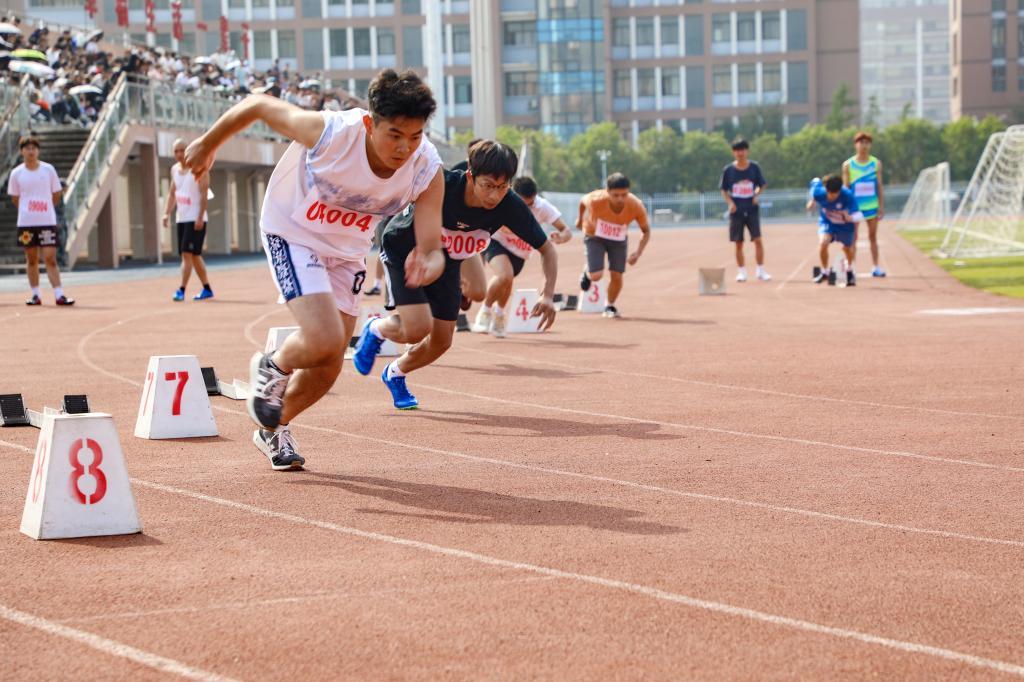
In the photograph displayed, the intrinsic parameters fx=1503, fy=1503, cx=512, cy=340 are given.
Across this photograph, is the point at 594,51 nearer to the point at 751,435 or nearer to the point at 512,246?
the point at 512,246

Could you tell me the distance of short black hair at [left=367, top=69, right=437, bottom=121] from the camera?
6.56 m

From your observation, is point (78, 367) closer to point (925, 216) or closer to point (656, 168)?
point (925, 216)

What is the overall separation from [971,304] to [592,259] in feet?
16.0

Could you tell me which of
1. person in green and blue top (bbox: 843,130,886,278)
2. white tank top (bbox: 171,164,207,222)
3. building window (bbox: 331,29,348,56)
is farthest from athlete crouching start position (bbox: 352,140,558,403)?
building window (bbox: 331,29,348,56)

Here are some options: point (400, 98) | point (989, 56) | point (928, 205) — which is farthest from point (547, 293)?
point (989, 56)

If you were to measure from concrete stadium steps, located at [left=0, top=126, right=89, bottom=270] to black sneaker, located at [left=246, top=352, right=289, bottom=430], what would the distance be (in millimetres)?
25356

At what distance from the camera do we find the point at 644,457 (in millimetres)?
8008

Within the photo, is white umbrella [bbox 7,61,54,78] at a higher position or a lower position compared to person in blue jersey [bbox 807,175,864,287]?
higher

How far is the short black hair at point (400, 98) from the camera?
21.5ft

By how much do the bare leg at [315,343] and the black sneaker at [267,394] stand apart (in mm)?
67

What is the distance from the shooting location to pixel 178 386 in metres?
8.59

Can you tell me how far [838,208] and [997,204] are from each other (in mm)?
12377

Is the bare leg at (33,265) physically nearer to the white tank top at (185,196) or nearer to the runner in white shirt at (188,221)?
the runner in white shirt at (188,221)

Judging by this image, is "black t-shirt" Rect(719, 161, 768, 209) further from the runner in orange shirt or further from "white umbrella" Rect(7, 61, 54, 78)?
"white umbrella" Rect(7, 61, 54, 78)
